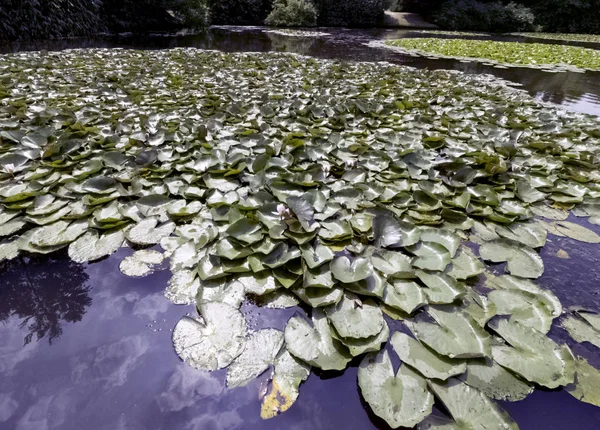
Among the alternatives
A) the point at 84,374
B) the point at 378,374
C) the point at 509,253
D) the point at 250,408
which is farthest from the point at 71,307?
the point at 509,253

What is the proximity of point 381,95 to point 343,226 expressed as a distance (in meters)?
2.61

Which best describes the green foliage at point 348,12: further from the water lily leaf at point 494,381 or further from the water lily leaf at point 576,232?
the water lily leaf at point 494,381

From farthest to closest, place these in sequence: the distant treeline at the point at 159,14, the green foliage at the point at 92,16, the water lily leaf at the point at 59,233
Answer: the distant treeline at the point at 159,14 → the green foliage at the point at 92,16 → the water lily leaf at the point at 59,233

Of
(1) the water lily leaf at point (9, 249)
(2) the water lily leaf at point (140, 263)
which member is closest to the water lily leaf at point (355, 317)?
(2) the water lily leaf at point (140, 263)

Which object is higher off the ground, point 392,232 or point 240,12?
point 240,12

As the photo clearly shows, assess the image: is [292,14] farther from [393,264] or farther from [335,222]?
[393,264]

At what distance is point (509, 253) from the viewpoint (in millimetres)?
1401

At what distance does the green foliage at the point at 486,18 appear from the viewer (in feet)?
50.0

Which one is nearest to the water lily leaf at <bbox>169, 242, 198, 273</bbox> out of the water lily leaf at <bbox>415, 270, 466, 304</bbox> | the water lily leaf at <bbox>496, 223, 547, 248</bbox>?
the water lily leaf at <bbox>415, 270, 466, 304</bbox>

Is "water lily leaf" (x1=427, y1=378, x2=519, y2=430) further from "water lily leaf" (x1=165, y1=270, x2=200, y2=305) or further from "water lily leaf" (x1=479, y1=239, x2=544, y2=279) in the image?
"water lily leaf" (x1=165, y1=270, x2=200, y2=305)

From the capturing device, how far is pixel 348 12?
15.3m

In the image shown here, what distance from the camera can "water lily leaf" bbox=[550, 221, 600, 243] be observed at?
1555 millimetres

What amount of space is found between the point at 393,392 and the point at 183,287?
2.61 feet

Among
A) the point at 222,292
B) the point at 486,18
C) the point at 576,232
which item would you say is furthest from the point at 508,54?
the point at 486,18
